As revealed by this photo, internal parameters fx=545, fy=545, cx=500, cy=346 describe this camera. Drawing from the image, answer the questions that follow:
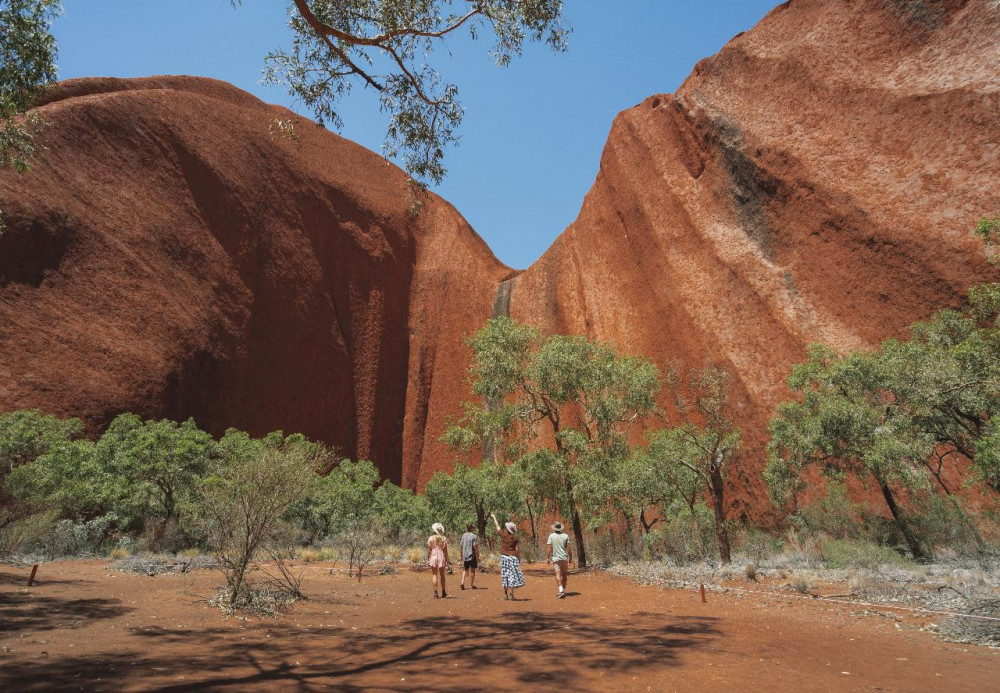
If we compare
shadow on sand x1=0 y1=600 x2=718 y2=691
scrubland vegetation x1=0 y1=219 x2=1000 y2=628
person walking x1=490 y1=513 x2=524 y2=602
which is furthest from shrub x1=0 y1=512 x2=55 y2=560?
person walking x1=490 y1=513 x2=524 y2=602

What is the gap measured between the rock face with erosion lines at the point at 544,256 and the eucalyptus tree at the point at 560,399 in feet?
19.8

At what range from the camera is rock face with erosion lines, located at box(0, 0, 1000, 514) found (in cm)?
2420

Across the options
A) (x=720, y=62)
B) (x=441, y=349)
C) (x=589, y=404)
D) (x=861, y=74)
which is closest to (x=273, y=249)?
(x=441, y=349)

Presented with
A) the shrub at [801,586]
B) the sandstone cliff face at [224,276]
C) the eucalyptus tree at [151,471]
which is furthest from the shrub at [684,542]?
the sandstone cliff face at [224,276]

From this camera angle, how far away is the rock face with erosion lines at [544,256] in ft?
79.4

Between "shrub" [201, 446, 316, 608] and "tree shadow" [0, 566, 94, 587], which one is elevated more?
"shrub" [201, 446, 316, 608]

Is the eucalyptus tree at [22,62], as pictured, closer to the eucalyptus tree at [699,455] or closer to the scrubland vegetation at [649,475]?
the scrubland vegetation at [649,475]

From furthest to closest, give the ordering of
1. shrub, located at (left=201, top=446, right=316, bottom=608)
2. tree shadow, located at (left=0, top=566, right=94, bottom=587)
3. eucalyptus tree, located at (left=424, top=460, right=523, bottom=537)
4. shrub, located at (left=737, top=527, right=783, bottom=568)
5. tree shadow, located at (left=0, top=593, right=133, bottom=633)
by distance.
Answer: eucalyptus tree, located at (left=424, top=460, right=523, bottom=537) < shrub, located at (left=737, top=527, right=783, bottom=568) < tree shadow, located at (left=0, top=566, right=94, bottom=587) < shrub, located at (left=201, top=446, right=316, bottom=608) < tree shadow, located at (left=0, top=593, right=133, bottom=633)

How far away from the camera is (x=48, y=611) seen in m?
7.62

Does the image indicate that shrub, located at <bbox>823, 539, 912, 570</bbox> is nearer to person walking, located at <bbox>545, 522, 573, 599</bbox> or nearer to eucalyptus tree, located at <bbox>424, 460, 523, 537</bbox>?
person walking, located at <bbox>545, 522, 573, 599</bbox>

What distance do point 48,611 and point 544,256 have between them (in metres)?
38.2

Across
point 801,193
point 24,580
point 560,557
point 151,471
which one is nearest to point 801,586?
point 560,557

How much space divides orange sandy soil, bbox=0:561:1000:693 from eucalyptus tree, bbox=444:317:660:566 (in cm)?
743

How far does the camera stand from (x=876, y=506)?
19.5 m
